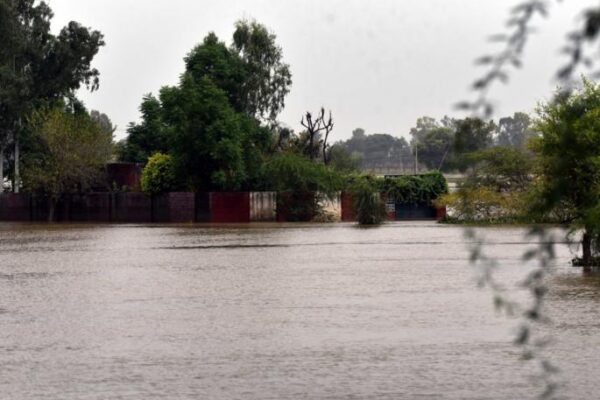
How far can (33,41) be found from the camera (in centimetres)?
6956

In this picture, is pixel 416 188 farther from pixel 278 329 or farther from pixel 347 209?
pixel 278 329

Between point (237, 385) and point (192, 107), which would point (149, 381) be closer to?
point (237, 385)

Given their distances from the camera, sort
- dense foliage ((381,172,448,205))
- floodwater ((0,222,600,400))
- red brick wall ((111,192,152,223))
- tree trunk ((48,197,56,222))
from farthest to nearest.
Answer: tree trunk ((48,197,56,222)) → dense foliage ((381,172,448,205)) → red brick wall ((111,192,152,223)) → floodwater ((0,222,600,400))

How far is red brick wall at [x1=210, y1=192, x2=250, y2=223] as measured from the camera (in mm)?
64188

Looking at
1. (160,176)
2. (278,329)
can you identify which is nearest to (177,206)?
(160,176)

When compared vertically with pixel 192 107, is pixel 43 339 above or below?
below

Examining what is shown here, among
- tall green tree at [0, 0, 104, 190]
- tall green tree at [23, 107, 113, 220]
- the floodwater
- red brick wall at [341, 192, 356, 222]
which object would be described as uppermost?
tall green tree at [0, 0, 104, 190]

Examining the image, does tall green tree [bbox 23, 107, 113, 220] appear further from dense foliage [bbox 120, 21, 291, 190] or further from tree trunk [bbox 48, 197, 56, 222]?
dense foliage [bbox 120, 21, 291, 190]

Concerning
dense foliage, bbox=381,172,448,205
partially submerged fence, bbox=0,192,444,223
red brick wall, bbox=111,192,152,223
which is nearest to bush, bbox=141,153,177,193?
partially submerged fence, bbox=0,192,444,223

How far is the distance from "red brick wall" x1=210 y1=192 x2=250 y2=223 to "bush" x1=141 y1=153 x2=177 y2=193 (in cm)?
264

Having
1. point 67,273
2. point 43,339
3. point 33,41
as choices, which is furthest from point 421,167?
point 43,339

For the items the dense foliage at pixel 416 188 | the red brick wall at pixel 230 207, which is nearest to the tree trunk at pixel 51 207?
the red brick wall at pixel 230 207

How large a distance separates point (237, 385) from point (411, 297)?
366 inches

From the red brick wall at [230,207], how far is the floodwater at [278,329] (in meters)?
32.3
